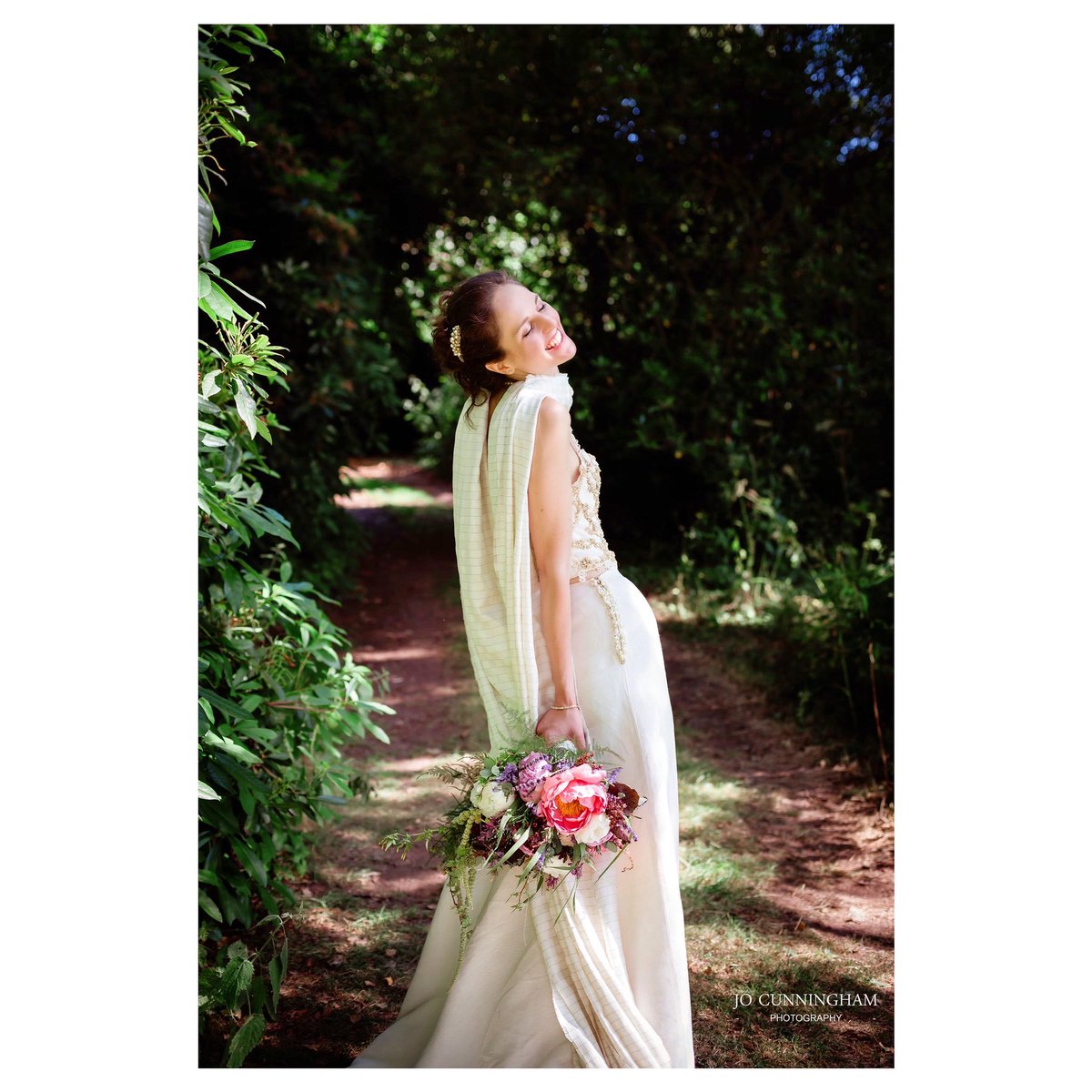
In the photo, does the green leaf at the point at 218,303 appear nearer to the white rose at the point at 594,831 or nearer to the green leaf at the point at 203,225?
the green leaf at the point at 203,225

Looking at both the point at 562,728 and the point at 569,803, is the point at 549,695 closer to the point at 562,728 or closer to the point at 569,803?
the point at 562,728

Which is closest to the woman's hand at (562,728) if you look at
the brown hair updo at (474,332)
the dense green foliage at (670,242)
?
the brown hair updo at (474,332)

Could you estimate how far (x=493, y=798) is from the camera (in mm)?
1793

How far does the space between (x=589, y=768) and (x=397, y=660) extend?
353cm

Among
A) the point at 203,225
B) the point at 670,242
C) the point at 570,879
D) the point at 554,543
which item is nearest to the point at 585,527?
the point at 554,543

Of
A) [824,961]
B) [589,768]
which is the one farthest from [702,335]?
[589,768]

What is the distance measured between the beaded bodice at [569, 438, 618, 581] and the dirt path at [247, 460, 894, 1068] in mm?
1163

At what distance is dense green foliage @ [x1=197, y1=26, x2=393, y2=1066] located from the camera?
2.02 metres

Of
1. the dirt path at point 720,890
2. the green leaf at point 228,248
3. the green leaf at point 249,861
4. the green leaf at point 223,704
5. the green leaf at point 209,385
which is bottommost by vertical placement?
the dirt path at point 720,890

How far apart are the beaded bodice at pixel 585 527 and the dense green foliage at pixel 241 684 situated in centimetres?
68

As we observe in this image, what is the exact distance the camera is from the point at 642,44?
543 cm

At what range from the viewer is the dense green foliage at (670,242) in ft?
17.6

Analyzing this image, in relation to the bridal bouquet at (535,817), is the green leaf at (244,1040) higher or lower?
lower
